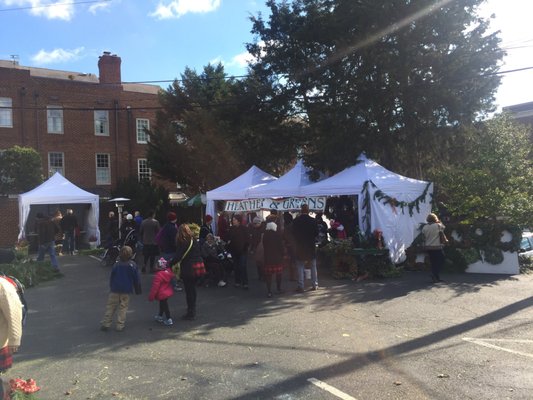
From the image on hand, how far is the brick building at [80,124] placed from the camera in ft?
100

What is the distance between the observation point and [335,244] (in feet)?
41.6

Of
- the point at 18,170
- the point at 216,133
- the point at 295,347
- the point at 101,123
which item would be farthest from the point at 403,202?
the point at 101,123

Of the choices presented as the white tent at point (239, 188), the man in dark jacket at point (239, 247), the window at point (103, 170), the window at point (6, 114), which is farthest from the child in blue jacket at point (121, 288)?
the window at point (103, 170)

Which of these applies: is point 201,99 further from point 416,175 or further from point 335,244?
point 335,244

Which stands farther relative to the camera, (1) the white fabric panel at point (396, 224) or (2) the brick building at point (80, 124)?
(2) the brick building at point (80, 124)

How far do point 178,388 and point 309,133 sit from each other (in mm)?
15167

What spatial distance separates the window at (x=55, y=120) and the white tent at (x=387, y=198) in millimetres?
23764

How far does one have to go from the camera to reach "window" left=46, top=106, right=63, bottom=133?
31938 millimetres

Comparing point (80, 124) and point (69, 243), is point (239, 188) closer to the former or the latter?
point (69, 243)

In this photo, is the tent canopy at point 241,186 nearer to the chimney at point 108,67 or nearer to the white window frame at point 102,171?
the white window frame at point 102,171

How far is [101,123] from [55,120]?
9.88 ft

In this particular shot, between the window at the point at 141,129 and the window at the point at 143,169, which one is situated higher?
the window at the point at 141,129

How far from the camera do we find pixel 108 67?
33906 mm

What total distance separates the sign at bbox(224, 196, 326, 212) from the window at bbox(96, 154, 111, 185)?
20160 millimetres
